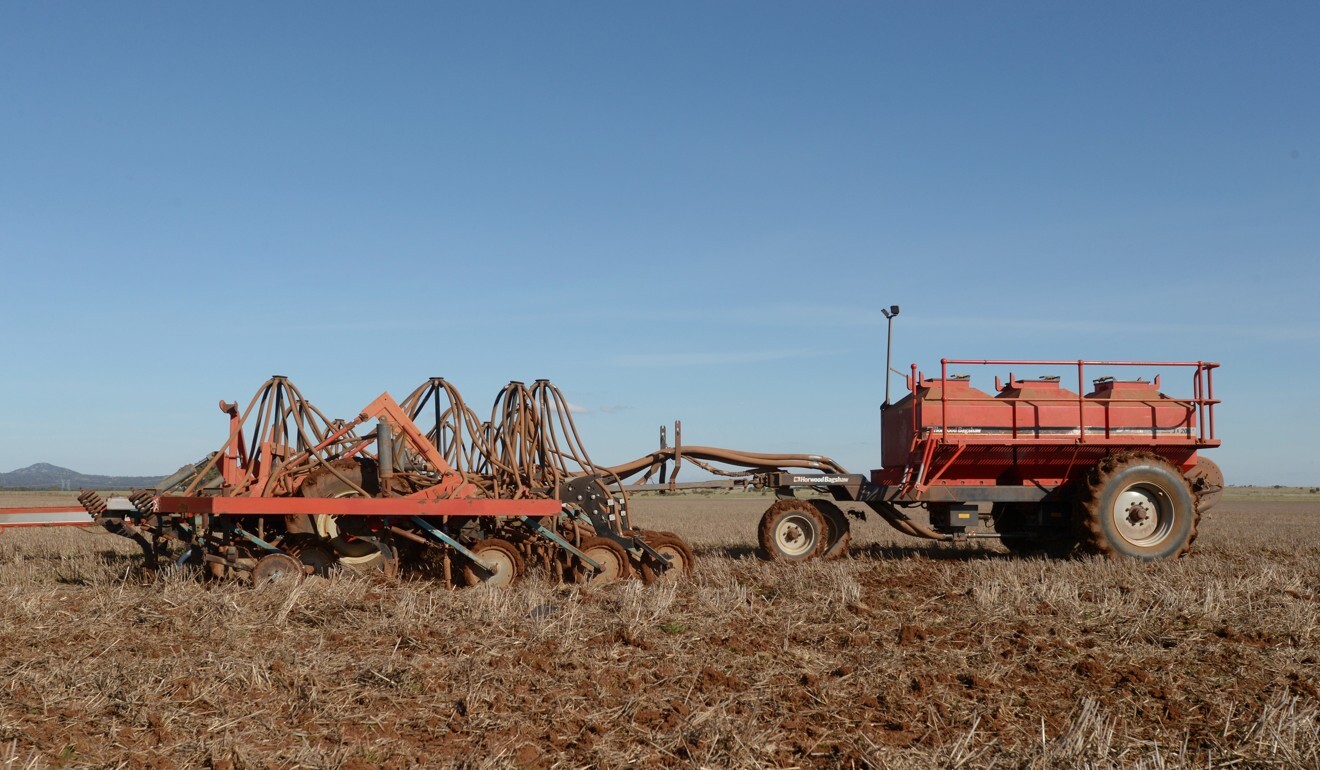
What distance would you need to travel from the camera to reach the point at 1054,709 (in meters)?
5.57

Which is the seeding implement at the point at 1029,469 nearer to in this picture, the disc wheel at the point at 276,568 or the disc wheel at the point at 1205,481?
the disc wheel at the point at 1205,481

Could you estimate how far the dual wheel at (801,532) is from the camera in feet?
39.5

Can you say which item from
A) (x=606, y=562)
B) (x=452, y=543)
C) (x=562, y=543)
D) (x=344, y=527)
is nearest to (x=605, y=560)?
(x=606, y=562)

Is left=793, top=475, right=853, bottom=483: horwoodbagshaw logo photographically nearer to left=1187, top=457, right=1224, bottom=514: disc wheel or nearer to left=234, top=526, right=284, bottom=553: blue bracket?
left=1187, top=457, right=1224, bottom=514: disc wheel

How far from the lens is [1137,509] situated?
12.0 meters

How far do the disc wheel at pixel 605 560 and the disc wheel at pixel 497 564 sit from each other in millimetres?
643

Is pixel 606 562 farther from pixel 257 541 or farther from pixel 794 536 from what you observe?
pixel 257 541

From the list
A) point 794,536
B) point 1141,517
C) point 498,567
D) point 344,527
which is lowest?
point 498,567

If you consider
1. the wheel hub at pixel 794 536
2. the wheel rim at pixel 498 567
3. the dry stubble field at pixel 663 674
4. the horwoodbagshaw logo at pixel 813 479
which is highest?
the horwoodbagshaw logo at pixel 813 479

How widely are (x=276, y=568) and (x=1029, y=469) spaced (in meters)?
8.24

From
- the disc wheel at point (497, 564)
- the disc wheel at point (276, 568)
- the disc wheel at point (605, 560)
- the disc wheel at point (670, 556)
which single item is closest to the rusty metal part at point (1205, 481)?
the disc wheel at point (670, 556)

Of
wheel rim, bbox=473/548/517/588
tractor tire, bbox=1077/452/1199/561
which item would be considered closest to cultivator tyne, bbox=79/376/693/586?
wheel rim, bbox=473/548/517/588

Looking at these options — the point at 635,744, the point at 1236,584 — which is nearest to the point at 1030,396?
the point at 1236,584

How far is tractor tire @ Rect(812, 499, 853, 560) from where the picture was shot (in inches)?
475
